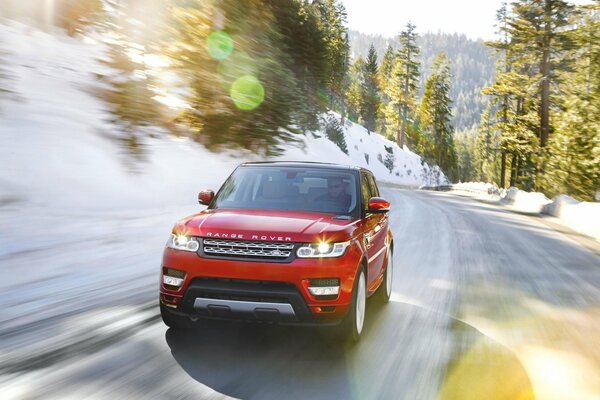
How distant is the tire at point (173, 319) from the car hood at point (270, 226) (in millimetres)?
700

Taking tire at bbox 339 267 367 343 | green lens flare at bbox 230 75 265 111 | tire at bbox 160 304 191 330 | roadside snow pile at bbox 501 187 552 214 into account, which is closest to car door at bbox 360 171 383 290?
tire at bbox 339 267 367 343

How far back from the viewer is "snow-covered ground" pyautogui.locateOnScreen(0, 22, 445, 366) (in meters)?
6.60

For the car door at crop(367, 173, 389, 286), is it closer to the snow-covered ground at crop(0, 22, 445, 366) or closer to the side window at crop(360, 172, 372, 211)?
the side window at crop(360, 172, 372, 211)

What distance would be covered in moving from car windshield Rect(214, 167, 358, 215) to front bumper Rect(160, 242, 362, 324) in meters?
1.15

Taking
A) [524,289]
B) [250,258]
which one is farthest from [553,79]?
[250,258]

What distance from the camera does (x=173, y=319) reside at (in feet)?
17.3

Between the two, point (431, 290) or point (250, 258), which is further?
point (431, 290)

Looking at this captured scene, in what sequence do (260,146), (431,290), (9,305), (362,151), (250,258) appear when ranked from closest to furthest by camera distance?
(250,258), (9,305), (431,290), (260,146), (362,151)

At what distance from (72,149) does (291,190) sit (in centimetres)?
1007

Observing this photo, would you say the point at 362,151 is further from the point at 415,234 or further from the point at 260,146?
the point at 415,234

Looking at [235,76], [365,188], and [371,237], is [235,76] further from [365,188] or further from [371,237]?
[371,237]

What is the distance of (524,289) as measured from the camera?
8609mm

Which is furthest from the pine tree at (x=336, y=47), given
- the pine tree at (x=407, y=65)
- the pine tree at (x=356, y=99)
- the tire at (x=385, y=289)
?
the tire at (x=385, y=289)

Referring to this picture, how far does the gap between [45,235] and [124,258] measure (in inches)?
58.9
